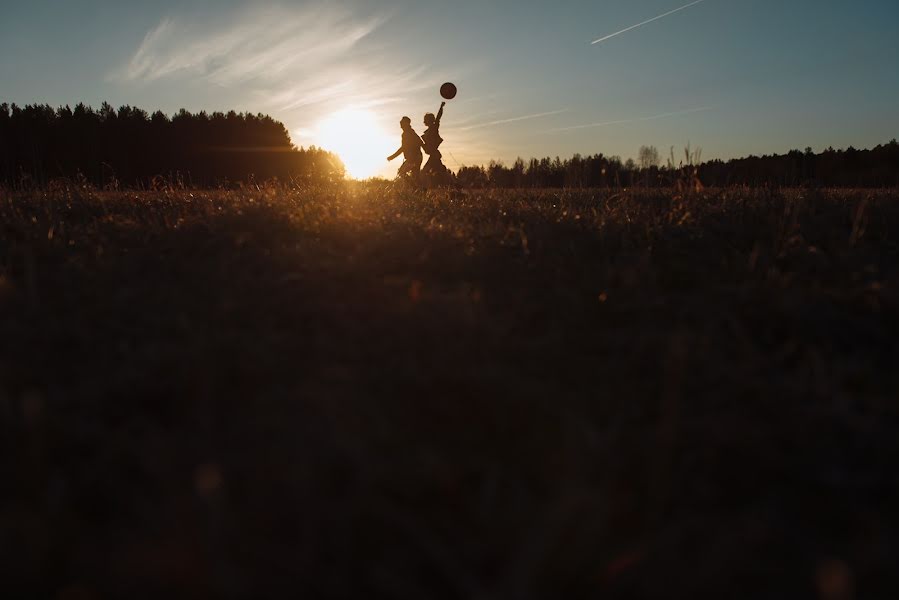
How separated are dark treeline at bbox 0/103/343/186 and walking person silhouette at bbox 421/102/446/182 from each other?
127 feet

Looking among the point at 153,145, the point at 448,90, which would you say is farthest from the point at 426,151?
the point at 153,145

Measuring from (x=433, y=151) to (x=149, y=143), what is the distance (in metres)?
62.5

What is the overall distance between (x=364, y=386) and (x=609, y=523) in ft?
3.73

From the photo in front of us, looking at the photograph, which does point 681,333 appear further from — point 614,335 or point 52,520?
point 52,520

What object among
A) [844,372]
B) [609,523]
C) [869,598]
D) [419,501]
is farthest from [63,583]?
[844,372]

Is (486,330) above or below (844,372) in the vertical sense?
above

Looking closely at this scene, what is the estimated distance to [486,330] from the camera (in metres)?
2.75

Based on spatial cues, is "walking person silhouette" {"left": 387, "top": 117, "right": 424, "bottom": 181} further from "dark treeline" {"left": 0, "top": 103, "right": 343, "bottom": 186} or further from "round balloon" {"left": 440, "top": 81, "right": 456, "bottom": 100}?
"dark treeline" {"left": 0, "top": 103, "right": 343, "bottom": 186}

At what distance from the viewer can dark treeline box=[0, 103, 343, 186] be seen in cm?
5203

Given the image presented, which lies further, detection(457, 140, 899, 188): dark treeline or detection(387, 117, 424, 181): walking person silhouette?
detection(387, 117, 424, 181): walking person silhouette

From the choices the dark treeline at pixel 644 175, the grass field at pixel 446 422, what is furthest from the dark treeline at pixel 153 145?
the grass field at pixel 446 422

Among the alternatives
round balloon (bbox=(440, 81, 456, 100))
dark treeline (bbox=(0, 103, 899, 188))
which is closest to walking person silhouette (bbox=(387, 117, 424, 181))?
round balloon (bbox=(440, 81, 456, 100))

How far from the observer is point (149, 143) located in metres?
61.9

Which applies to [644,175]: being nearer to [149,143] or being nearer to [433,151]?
[433,151]
